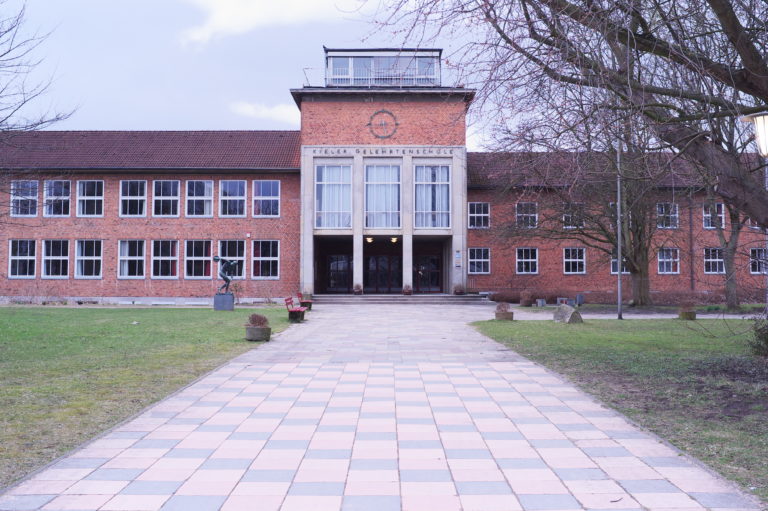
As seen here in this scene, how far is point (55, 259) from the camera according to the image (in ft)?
118

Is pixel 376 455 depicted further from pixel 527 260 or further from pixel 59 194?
pixel 59 194

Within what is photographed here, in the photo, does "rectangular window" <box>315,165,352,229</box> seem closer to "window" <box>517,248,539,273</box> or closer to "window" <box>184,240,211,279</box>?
"window" <box>184,240,211,279</box>

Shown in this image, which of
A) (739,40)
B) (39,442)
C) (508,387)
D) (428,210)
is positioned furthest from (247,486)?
(428,210)

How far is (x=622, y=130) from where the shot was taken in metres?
7.87

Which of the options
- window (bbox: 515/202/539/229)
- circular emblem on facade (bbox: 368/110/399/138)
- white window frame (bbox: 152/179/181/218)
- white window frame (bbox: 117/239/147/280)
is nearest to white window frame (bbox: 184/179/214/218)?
white window frame (bbox: 152/179/181/218)

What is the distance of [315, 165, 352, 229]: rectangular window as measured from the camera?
115ft

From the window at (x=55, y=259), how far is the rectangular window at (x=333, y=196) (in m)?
14.4

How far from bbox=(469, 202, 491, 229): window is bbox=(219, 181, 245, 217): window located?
13.4 metres

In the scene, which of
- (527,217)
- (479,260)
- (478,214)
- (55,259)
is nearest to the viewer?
(527,217)

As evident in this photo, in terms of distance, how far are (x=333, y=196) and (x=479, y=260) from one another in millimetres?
9654

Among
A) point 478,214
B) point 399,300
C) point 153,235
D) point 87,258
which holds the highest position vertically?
point 478,214

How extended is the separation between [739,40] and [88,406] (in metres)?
8.03

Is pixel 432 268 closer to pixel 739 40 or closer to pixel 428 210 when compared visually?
pixel 428 210

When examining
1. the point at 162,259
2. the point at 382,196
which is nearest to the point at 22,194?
the point at 162,259
